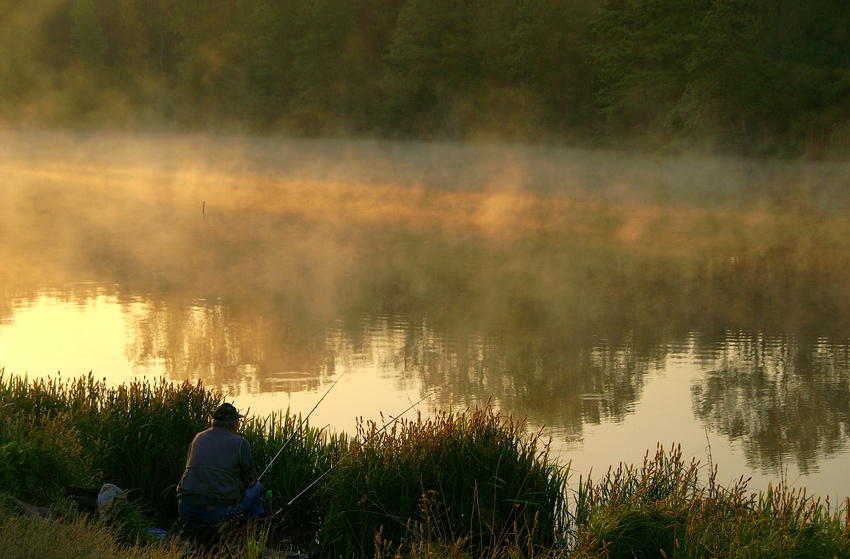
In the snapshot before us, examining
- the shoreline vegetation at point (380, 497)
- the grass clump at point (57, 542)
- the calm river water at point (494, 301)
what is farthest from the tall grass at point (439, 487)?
the calm river water at point (494, 301)

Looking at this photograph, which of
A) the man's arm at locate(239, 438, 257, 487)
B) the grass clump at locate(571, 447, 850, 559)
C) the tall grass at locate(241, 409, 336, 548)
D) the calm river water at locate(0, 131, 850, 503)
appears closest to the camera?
the grass clump at locate(571, 447, 850, 559)

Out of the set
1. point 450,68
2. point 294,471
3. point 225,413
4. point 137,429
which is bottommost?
point 294,471

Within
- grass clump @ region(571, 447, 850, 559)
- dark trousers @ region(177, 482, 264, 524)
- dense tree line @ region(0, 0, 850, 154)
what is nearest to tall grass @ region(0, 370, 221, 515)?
dark trousers @ region(177, 482, 264, 524)

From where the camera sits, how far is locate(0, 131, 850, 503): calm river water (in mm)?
12094

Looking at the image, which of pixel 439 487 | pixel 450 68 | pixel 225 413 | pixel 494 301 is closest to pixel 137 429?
pixel 225 413

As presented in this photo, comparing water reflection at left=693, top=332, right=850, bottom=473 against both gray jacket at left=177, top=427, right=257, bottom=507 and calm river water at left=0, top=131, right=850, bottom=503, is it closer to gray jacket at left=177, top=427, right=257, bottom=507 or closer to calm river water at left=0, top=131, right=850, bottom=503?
calm river water at left=0, top=131, right=850, bottom=503

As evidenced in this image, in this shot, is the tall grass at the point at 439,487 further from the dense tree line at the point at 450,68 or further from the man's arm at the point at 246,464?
the dense tree line at the point at 450,68

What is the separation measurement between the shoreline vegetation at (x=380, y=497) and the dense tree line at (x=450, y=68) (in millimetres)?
36287

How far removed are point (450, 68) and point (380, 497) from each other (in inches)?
2069

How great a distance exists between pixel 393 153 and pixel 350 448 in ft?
157

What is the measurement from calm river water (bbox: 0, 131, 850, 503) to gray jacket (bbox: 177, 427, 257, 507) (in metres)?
3.24

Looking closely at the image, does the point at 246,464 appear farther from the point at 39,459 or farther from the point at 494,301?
the point at 494,301

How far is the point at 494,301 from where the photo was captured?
19.6 meters

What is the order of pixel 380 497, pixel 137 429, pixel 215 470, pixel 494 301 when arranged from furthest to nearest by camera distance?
pixel 494 301 → pixel 137 429 → pixel 380 497 → pixel 215 470
